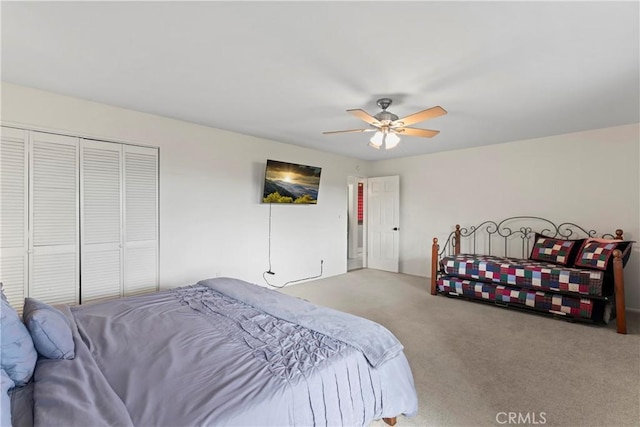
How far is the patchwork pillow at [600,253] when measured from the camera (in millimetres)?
3494

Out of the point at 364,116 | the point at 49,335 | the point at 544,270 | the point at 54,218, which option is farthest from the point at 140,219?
the point at 544,270

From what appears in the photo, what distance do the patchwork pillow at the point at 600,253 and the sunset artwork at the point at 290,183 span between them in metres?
3.68

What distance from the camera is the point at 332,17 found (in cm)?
178

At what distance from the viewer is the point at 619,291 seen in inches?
128

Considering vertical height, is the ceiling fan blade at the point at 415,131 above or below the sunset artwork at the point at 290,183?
above

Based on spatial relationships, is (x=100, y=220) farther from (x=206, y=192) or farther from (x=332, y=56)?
(x=332, y=56)

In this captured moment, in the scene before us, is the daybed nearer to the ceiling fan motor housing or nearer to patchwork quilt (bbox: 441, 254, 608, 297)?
patchwork quilt (bbox: 441, 254, 608, 297)

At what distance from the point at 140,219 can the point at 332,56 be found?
110 inches

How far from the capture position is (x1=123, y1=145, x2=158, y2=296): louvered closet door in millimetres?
Answer: 3471

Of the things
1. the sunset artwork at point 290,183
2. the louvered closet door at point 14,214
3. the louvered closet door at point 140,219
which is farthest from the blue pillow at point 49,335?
the sunset artwork at point 290,183

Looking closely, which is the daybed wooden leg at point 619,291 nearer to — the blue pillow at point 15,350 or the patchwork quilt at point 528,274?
the patchwork quilt at point 528,274

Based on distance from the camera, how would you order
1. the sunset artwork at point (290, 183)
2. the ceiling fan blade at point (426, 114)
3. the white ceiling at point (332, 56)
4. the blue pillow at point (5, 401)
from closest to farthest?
1. the blue pillow at point (5, 401)
2. the white ceiling at point (332, 56)
3. the ceiling fan blade at point (426, 114)
4. the sunset artwork at point (290, 183)

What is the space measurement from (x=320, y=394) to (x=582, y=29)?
2.54m

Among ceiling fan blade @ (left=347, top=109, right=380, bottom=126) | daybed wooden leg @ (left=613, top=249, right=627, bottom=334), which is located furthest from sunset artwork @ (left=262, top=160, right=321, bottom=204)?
daybed wooden leg @ (left=613, top=249, right=627, bottom=334)
